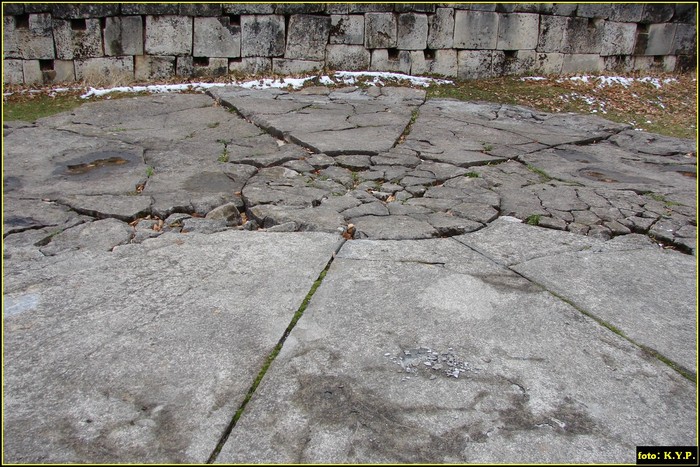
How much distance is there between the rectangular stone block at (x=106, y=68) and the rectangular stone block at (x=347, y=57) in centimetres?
287

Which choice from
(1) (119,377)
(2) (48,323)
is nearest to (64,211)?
(2) (48,323)

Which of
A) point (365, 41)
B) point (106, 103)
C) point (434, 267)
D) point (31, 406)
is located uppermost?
point (365, 41)

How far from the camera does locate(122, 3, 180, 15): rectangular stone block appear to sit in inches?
294

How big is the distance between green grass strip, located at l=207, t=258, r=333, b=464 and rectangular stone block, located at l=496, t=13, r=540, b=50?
6.86 m

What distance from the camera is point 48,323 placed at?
2246 mm

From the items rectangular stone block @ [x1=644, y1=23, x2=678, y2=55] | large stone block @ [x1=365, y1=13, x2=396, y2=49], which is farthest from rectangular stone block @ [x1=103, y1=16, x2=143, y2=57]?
rectangular stone block @ [x1=644, y1=23, x2=678, y2=55]

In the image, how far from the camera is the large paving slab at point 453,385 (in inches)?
66.1

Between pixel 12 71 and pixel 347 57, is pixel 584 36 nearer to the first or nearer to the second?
pixel 347 57

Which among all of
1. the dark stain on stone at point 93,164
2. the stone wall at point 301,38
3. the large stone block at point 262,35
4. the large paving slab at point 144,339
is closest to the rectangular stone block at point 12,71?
the stone wall at point 301,38

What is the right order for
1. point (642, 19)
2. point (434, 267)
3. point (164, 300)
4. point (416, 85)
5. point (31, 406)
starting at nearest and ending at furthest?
1. point (31, 406)
2. point (164, 300)
3. point (434, 267)
4. point (416, 85)
5. point (642, 19)

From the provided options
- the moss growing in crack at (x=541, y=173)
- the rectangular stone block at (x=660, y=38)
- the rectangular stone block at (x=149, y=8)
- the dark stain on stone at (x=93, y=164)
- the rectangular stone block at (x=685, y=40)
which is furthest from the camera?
the rectangular stone block at (x=685, y=40)

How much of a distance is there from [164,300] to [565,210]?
2.66 m

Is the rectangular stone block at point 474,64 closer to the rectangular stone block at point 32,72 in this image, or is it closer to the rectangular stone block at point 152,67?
the rectangular stone block at point 152,67

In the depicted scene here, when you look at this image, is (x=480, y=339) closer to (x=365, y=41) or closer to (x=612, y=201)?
(x=612, y=201)
